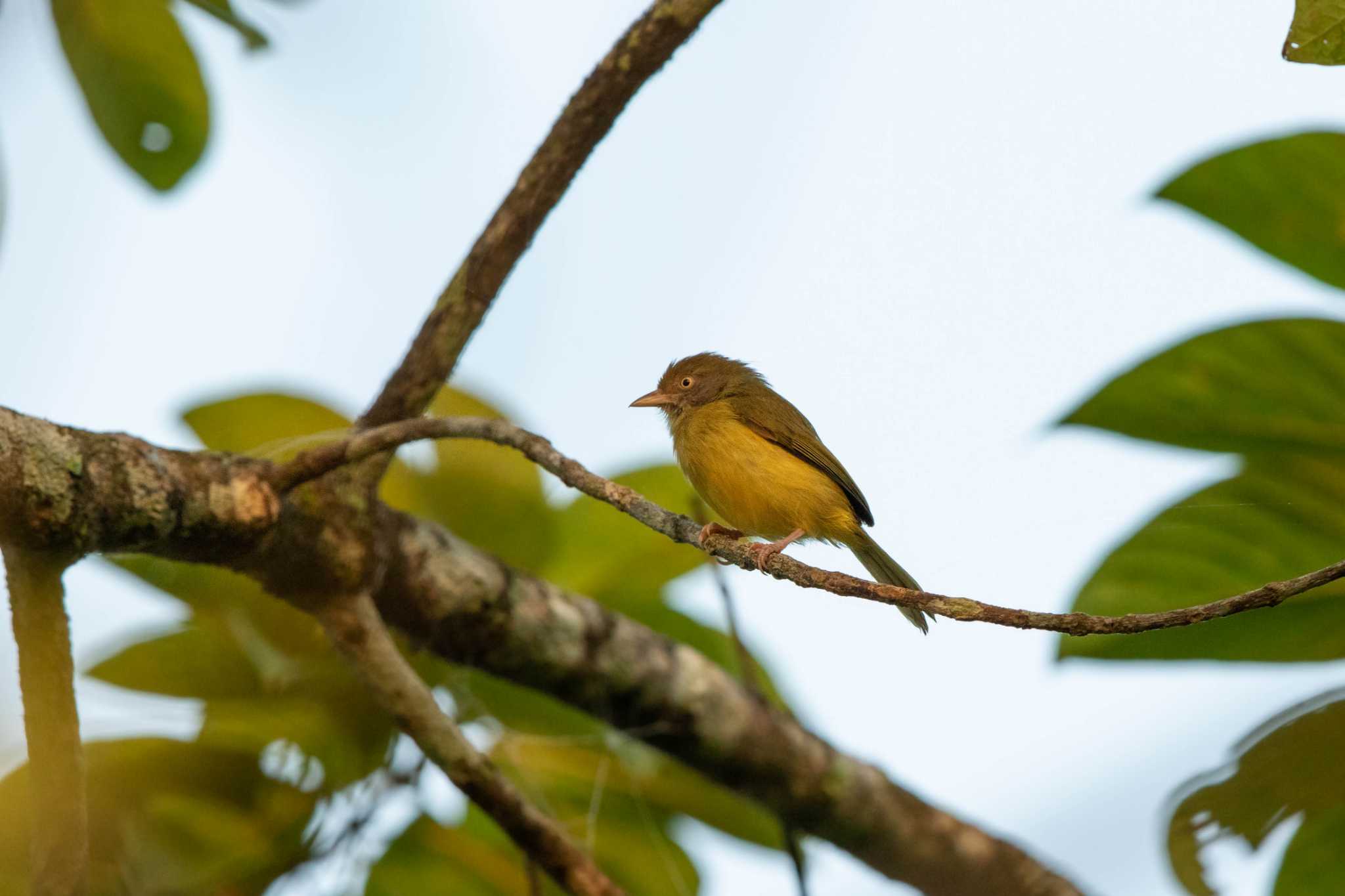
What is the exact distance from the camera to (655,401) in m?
4.93

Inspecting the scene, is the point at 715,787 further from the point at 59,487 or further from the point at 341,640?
the point at 59,487

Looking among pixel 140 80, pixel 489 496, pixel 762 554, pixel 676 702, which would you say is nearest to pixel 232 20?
pixel 140 80

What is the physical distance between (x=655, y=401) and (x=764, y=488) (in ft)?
3.23

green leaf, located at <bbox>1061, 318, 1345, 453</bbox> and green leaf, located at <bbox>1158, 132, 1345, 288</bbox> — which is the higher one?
green leaf, located at <bbox>1158, 132, 1345, 288</bbox>

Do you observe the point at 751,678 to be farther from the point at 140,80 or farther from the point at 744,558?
the point at 140,80

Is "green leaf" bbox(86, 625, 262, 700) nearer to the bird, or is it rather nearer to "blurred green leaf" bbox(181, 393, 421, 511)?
"blurred green leaf" bbox(181, 393, 421, 511)

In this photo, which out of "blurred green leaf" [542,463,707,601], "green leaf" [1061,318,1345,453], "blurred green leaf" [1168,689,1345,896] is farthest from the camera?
"blurred green leaf" [542,463,707,601]

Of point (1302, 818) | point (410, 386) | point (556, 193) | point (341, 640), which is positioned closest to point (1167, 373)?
point (1302, 818)

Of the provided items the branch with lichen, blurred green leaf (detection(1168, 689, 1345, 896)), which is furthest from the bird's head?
blurred green leaf (detection(1168, 689, 1345, 896))

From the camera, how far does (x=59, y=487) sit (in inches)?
102

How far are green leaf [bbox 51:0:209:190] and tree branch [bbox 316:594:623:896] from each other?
5.49 ft

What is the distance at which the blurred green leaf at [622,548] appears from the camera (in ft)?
13.9

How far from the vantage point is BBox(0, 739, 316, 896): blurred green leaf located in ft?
11.2

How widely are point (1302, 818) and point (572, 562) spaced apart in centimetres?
234
